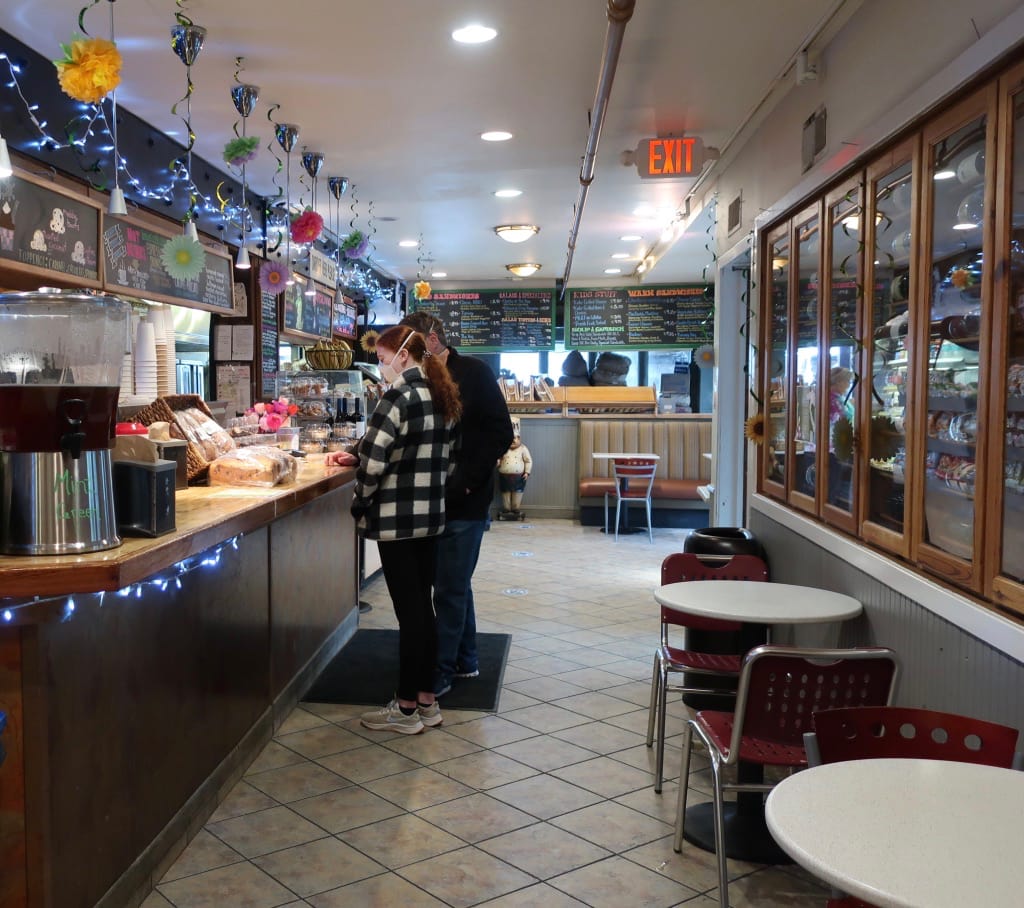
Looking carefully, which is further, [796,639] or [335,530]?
[335,530]

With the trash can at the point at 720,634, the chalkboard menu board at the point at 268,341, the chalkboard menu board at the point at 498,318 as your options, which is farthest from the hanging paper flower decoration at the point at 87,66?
the chalkboard menu board at the point at 498,318

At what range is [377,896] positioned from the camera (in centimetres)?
262

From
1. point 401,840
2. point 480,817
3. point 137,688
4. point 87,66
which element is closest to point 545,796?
point 480,817

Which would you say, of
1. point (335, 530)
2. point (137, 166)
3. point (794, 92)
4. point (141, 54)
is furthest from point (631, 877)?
point (137, 166)

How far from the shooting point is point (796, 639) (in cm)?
420

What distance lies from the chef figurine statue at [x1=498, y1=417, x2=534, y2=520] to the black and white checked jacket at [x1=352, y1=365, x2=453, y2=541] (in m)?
6.09

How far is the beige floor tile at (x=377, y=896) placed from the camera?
2570 mm

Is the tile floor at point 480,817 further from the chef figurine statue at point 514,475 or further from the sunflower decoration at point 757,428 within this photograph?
the chef figurine statue at point 514,475

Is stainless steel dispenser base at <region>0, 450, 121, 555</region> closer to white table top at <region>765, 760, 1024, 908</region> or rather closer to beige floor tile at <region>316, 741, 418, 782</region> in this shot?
white table top at <region>765, 760, 1024, 908</region>

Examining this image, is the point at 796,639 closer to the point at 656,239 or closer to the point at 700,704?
the point at 700,704

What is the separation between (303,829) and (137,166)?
394cm

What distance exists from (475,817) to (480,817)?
0.06ft

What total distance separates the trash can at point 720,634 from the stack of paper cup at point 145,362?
315 centimetres

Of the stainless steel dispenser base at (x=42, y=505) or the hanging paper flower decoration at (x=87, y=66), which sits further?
the hanging paper flower decoration at (x=87, y=66)
